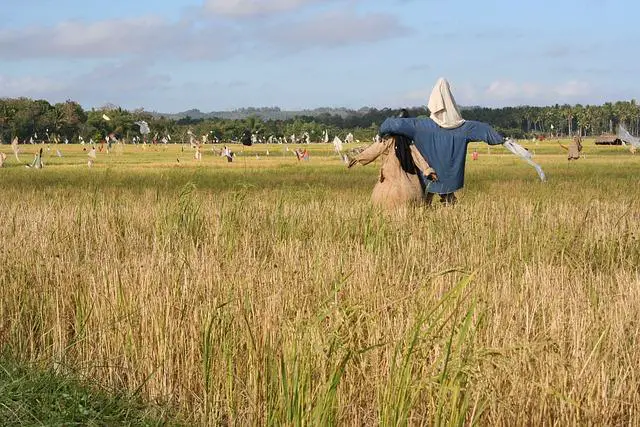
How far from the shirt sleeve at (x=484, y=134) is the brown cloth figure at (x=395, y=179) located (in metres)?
0.67

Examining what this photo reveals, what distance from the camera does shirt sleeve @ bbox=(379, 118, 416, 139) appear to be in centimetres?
964

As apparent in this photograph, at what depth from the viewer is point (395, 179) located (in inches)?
387

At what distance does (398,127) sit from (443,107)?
0.63 metres

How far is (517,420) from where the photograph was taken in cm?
400

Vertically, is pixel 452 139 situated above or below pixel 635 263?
above

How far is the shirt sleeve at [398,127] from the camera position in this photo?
9.64 metres

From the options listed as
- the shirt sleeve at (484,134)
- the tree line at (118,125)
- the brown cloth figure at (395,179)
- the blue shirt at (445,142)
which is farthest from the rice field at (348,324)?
the tree line at (118,125)

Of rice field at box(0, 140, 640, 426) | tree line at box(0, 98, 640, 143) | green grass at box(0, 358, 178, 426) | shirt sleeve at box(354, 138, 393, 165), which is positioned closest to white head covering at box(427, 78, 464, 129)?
shirt sleeve at box(354, 138, 393, 165)

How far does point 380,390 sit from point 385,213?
5556 millimetres

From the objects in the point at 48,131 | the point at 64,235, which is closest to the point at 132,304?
the point at 64,235

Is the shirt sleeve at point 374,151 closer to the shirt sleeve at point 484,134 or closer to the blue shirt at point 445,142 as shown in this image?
the blue shirt at point 445,142

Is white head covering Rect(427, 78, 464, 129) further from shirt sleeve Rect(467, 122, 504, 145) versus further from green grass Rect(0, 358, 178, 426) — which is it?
green grass Rect(0, 358, 178, 426)

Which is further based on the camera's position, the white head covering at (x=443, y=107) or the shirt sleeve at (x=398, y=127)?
the white head covering at (x=443, y=107)

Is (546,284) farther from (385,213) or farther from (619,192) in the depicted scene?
(619,192)
